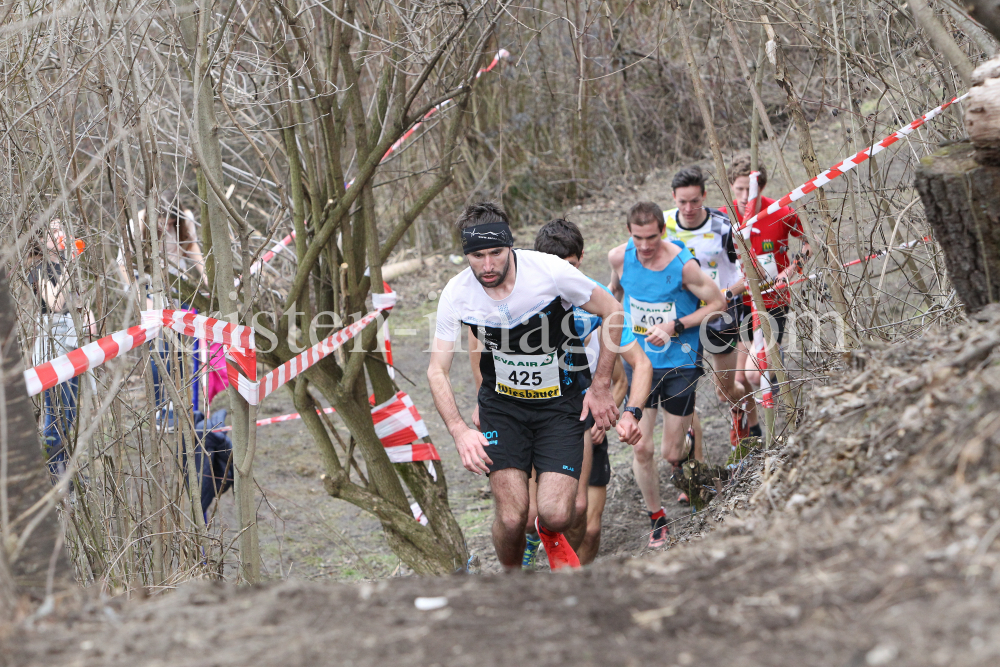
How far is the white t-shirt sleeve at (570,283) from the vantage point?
4.30 metres

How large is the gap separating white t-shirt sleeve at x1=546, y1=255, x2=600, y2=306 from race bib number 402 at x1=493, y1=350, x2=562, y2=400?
32cm

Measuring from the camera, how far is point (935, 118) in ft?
15.0

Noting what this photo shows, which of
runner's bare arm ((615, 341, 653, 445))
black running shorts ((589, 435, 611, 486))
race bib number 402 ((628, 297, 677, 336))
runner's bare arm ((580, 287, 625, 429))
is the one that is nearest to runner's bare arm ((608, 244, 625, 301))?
race bib number 402 ((628, 297, 677, 336))

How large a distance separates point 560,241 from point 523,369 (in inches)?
38.2

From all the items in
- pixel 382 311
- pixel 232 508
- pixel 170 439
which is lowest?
pixel 232 508

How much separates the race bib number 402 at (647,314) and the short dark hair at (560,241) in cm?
85

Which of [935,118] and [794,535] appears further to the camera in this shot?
[935,118]

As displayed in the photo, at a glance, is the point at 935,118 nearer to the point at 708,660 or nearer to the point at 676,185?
the point at 676,185

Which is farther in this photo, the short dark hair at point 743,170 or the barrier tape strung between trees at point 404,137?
the short dark hair at point 743,170

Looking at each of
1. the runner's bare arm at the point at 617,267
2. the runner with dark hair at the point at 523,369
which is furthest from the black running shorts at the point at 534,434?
the runner's bare arm at the point at 617,267

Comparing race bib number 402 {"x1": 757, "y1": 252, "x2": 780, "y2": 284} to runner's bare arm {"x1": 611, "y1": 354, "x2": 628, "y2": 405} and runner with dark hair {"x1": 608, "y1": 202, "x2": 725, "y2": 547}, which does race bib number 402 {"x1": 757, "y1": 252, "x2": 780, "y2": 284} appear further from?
runner's bare arm {"x1": 611, "y1": 354, "x2": 628, "y2": 405}

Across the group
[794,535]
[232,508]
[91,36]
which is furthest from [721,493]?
[232,508]

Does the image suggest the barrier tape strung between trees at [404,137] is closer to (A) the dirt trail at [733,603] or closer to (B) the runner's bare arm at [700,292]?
(B) the runner's bare arm at [700,292]

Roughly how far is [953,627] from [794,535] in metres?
0.54
